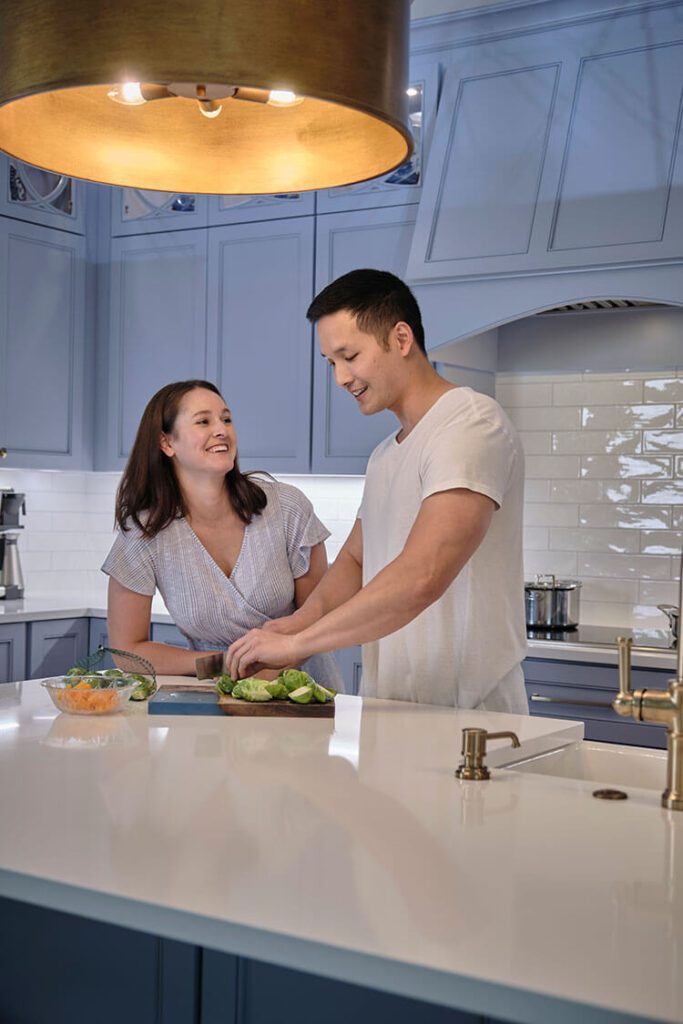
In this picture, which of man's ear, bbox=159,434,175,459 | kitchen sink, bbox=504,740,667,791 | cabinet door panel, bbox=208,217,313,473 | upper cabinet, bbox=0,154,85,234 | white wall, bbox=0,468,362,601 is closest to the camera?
kitchen sink, bbox=504,740,667,791

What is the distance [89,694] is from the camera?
2.04m

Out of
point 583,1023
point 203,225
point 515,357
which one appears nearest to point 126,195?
point 203,225

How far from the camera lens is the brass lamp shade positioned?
4.55ft

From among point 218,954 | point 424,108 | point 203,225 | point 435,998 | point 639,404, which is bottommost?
point 218,954

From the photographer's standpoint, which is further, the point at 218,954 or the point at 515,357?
the point at 515,357

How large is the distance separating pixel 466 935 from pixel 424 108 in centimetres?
364

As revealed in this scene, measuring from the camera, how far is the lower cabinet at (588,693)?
3.40 metres

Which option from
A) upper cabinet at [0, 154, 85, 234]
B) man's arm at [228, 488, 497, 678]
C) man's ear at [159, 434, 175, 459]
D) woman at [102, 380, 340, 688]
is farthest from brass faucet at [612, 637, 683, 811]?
upper cabinet at [0, 154, 85, 234]

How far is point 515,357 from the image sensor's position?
4.35 meters

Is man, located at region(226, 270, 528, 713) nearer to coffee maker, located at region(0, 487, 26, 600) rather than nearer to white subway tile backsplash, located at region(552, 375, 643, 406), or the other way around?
white subway tile backsplash, located at region(552, 375, 643, 406)

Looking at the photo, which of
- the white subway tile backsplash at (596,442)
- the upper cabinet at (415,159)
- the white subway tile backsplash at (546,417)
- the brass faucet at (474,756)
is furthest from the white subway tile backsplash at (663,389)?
the brass faucet at (474,756)

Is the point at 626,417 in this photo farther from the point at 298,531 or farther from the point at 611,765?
the point at 611,765

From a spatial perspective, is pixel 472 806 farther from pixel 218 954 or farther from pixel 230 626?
pixel 230 626

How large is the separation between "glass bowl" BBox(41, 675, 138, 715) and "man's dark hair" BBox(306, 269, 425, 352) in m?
0.82
